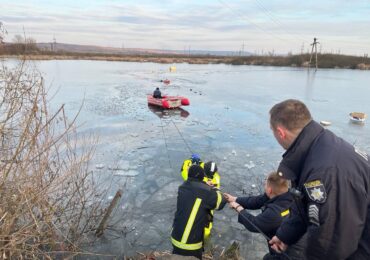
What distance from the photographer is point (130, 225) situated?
525 centimetres

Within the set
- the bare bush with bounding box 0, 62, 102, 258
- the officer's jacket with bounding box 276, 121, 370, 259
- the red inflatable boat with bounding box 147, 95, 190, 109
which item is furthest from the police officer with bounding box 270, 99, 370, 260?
the red inflatable boat with bounding box 147, 95, 190, 109

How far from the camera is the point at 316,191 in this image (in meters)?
1.90

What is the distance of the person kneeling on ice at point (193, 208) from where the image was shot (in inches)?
134

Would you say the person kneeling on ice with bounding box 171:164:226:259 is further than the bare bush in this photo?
Yes

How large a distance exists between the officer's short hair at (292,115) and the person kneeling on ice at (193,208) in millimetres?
1370

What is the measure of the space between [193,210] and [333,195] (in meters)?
1.78

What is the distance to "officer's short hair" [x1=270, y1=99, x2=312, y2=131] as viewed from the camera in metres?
2.15

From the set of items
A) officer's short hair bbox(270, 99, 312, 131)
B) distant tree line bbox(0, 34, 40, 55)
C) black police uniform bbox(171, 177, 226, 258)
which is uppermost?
distant tree line bbox(0, 34, 40, 55)

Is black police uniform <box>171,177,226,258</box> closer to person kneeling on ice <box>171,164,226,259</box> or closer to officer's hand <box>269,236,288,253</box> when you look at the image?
person kneeling on ice <box>171,164,226,259</box>

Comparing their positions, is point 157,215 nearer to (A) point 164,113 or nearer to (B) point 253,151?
(B) point 253,151

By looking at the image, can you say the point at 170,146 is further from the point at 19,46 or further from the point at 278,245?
the point at 278,245

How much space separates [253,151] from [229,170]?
1787 mm

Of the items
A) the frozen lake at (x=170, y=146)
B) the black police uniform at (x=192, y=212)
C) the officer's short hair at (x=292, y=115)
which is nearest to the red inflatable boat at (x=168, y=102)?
the frozen lake at (x=170, y=146)

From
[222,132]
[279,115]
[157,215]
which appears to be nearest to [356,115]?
[222,132]
